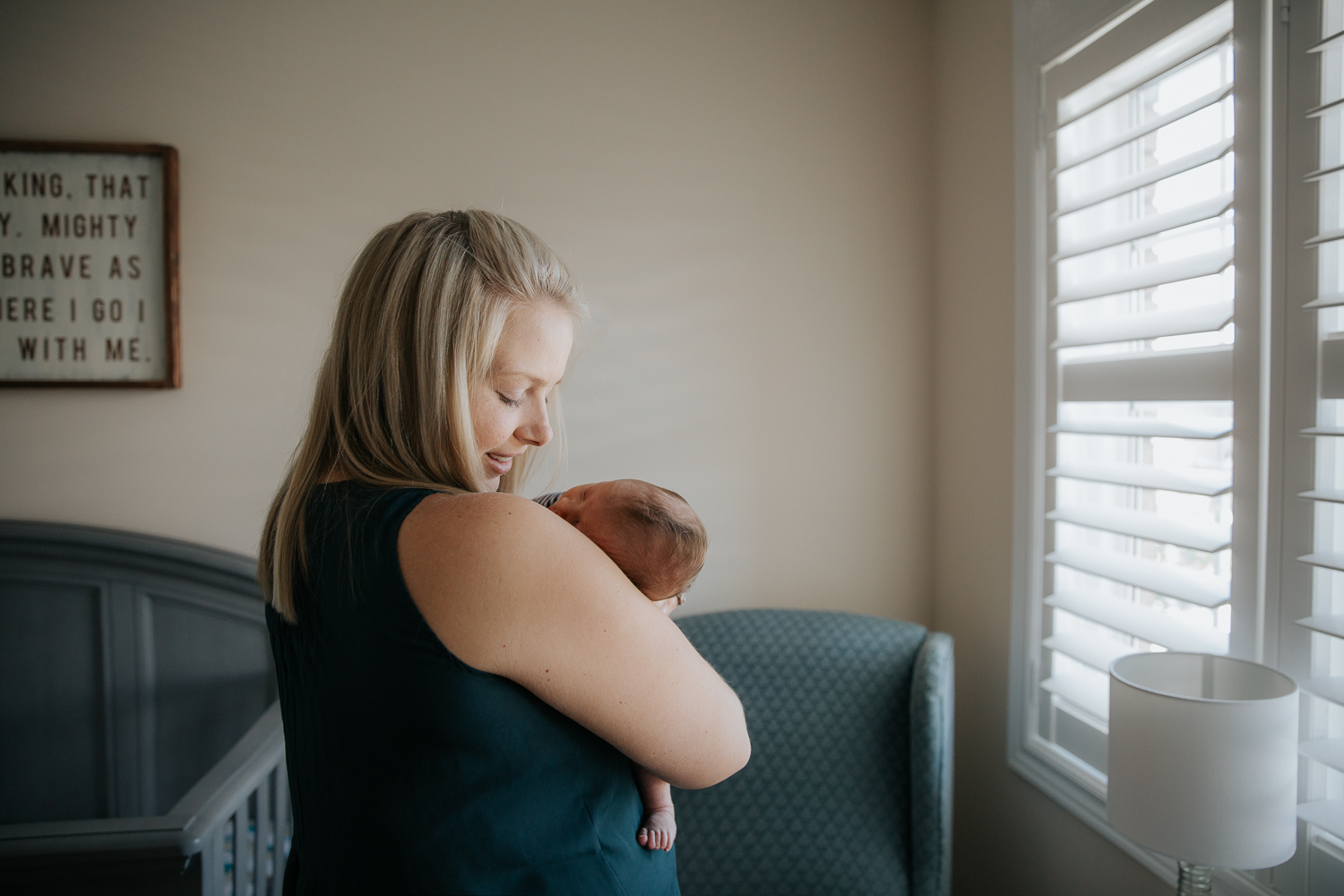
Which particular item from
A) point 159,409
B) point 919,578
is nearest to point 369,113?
point 159,409

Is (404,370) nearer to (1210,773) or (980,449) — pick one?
(1210,773)

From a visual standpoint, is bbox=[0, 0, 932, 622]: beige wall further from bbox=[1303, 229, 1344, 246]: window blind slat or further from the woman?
the woman

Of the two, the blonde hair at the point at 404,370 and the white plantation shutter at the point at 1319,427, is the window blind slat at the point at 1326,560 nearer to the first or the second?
the white plantation shutter at the point at 1319,427

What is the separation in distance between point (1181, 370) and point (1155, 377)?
0.06 m

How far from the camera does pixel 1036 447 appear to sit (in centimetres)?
170

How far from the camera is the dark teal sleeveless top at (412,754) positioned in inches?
25.9

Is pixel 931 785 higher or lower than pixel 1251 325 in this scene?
lower

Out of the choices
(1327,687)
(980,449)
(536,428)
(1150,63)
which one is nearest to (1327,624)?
(1327,687)

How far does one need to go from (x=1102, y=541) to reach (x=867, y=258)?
0.98 m

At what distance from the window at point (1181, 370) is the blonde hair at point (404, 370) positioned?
1155 mm

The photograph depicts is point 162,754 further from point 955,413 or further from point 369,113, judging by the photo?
point 955,413

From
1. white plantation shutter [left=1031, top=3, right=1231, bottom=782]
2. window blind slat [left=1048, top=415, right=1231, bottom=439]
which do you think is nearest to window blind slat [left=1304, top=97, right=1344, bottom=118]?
white plantation shutter [left=1031, top=3, right=1231, bottom=782]

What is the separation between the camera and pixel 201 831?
1.29 meters

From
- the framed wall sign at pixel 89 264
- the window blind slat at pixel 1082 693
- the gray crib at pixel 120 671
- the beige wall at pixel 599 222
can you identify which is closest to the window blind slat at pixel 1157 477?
the window blind slat at pixel 1082 693
